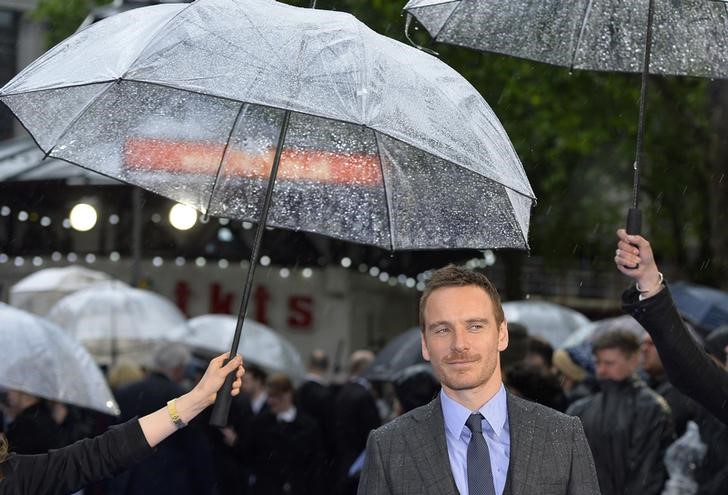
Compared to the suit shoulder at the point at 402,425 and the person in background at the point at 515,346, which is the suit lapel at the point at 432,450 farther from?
the person in background at the point at 515,346

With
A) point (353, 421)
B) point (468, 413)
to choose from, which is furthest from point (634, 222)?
point (353, 421)

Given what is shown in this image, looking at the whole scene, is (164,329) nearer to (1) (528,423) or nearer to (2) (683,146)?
(1) (528,423)

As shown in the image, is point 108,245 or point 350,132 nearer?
point 350,132

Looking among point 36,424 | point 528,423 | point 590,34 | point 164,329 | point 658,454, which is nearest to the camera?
point 528,423

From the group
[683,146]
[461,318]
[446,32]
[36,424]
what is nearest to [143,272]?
[683,146]

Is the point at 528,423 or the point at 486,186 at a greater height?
the point at 486,186

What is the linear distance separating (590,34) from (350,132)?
1266mm

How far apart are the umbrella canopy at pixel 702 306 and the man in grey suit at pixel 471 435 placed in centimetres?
927

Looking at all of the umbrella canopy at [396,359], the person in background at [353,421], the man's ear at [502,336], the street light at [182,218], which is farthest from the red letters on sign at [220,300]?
the man's ear at [502,336]

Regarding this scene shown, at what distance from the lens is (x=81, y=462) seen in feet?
16.8

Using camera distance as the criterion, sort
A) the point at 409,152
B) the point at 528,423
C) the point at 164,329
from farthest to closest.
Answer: the point at 164,329, the point at 409,152, the point at 528,423

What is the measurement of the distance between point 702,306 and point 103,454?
1010cm

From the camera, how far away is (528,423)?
4.58 meters

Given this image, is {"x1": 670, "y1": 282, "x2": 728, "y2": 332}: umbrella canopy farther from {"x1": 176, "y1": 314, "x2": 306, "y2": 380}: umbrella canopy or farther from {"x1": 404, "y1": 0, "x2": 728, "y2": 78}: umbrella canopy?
{"x1": 404, "y1": 0, "x2": 728, "y2": 78}: umbrella canopy
